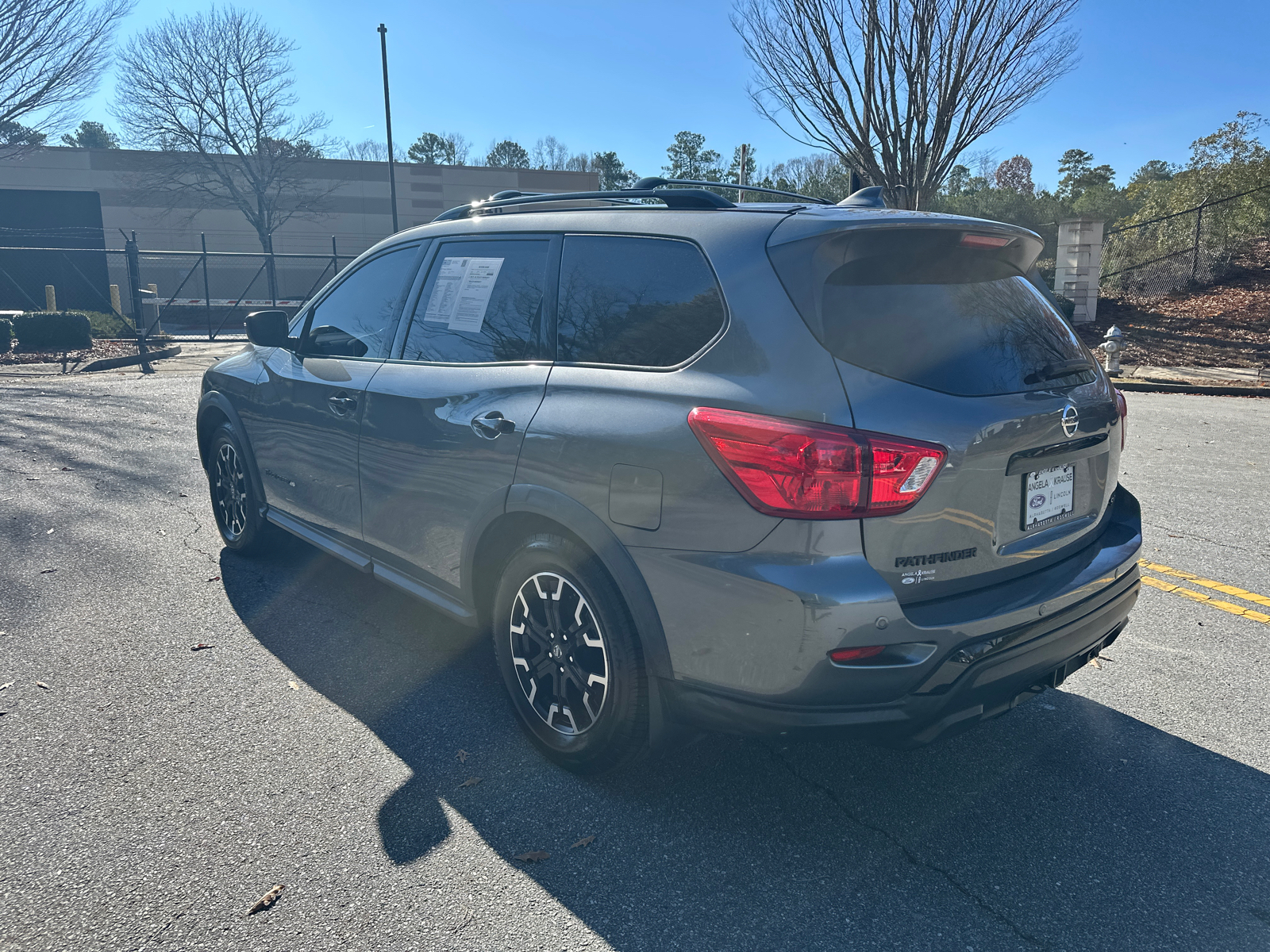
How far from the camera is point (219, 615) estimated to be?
14.6 feet

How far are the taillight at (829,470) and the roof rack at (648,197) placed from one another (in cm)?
93

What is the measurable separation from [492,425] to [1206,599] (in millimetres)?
3839

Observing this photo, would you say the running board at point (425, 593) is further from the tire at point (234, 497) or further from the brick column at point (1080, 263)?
the brick column at point (1080, 263)

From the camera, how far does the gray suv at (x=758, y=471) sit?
232 centimetres

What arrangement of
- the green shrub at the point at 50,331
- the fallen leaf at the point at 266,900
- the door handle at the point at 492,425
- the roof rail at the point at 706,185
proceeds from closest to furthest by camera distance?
the fallen leaf at the point at 266,900
the door handle at the point at 492,425
the roof rail at the point at 706,185
the green shrub at the point at 50,331

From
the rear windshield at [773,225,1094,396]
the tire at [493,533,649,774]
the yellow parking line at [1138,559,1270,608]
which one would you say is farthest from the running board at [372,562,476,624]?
the yellow parking line at [1138,559,1270,608]

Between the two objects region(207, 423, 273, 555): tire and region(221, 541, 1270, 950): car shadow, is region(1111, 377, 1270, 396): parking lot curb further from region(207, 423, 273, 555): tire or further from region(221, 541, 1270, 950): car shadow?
region(207, 423, 273, 555): tire

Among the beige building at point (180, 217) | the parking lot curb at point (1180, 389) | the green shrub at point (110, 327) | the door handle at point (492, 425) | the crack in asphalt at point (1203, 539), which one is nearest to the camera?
the door handle at point (492, 425)

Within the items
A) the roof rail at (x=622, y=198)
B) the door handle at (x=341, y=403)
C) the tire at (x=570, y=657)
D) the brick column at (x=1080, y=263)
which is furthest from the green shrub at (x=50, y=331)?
the brick column at (x=1080, y=263)

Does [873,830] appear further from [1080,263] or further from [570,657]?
[1080,263]

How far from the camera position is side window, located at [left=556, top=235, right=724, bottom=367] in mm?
2667

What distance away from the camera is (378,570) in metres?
3.92

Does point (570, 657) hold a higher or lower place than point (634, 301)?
lower

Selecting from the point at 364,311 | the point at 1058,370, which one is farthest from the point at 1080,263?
the point at 364,311
